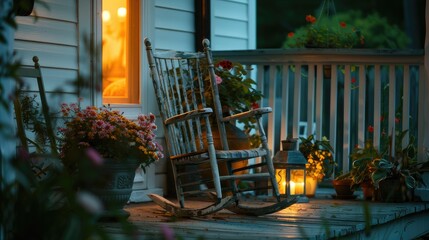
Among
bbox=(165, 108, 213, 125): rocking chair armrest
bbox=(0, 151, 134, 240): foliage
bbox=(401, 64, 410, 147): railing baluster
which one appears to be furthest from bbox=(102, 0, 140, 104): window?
bbox=(0, 151, 134, 240): foliage

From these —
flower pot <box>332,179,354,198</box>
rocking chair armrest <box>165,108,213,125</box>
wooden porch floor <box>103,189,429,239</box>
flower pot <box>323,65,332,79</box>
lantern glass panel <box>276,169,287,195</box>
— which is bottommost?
wooden porch floor <box>103,189,429,239</box>

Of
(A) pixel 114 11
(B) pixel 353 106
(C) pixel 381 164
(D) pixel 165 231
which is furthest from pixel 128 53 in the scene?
(D) pixel 165 231

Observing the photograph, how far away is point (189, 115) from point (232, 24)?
2.23 meters

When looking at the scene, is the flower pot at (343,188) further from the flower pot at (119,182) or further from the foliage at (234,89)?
the flower pot at (119,182)

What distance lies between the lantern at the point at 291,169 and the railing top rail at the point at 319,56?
70cm

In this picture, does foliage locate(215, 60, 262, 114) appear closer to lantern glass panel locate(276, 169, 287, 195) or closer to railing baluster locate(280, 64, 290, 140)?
railing baluster locate(280, 64, 290, 140)

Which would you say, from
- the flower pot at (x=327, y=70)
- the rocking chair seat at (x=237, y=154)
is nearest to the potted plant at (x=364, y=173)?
the flower pot at (x=327, y=70)

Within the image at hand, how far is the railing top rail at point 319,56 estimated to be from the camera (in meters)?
5.83

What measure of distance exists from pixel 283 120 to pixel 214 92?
1.26 metres

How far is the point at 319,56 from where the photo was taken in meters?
5.95

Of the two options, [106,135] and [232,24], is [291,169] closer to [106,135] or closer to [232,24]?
[232,24]

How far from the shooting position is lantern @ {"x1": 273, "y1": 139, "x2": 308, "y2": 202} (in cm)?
538

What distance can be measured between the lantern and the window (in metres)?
0.98

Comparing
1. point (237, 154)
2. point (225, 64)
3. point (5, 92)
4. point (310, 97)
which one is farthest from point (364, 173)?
point (5, 92)
